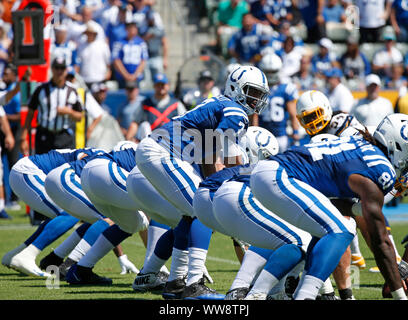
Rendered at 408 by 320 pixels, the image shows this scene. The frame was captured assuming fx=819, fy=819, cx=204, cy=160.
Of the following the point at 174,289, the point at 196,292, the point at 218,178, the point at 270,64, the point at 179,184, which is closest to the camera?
the point at 218,178

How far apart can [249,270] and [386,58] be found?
1101 cm

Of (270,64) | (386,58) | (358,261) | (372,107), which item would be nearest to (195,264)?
(358,261)

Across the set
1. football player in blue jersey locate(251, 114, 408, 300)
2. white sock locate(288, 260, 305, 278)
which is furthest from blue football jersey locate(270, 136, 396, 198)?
white sock locate(288, 260, 305, 278)

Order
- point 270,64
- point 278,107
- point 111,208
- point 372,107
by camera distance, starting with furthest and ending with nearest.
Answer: point 372,107 → point 278,107 → point 270,64 → point 111,208

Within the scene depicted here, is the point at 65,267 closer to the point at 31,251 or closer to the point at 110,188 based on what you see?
the point at 31,251

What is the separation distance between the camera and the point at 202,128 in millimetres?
5965

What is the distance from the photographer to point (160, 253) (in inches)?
257

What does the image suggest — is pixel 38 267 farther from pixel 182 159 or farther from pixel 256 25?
pixel 256 25

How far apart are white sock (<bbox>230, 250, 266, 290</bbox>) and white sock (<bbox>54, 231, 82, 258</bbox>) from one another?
2359mm

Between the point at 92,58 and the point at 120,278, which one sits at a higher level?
the point at 92,58

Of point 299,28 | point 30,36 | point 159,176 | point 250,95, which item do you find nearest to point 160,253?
point 159,176

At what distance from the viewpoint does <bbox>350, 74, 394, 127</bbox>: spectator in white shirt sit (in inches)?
494

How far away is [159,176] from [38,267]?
7.43ft

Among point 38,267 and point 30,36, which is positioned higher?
point 30,36
